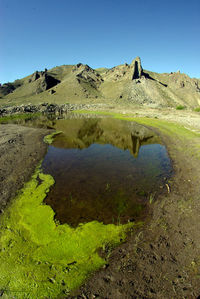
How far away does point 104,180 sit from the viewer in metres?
11.7

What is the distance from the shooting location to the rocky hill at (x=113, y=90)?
115m

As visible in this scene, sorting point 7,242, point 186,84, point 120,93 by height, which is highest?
point 186,84

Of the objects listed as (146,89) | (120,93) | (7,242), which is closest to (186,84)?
(146,89)

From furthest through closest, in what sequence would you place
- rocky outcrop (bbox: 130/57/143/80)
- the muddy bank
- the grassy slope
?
1. rocky outcrop (bbox: 130/57/143/80)
2. the grassy slope
3. the muddy bank

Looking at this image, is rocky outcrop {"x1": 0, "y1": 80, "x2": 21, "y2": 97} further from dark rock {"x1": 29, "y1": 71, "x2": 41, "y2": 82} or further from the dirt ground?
the dirt ground

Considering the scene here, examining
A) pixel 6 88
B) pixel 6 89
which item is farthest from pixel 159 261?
pixel 6 88

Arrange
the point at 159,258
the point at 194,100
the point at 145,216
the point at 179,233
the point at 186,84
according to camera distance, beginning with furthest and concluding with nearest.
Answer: the point at 186,84, the point at 194,100, the point at 145,216, the point at 179,233, the point at 159,258

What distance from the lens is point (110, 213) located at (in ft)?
27.2

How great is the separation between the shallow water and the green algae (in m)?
0.67

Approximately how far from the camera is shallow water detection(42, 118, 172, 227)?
27.4 ft

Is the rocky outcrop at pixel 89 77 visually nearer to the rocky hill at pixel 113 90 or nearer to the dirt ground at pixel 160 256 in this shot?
the rocky hill at pixel 113 90

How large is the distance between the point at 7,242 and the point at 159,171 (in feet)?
38.8

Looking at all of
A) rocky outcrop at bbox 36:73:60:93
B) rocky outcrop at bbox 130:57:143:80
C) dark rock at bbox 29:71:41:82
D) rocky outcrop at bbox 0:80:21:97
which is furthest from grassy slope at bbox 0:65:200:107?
rocky outcrop at bbox 0:80:21:97

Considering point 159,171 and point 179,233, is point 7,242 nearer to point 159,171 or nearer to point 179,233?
point 179,233
